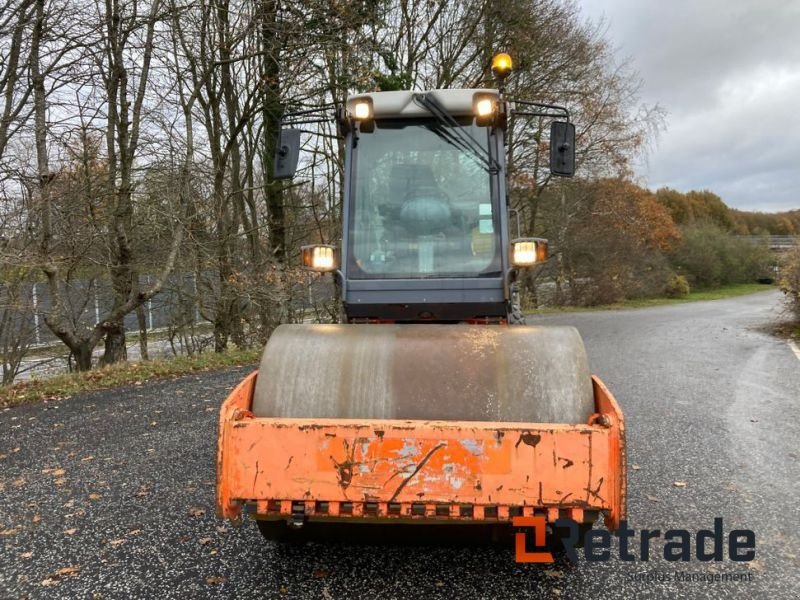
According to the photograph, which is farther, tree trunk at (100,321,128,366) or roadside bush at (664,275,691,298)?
roadside bush at (664,275,691,298)

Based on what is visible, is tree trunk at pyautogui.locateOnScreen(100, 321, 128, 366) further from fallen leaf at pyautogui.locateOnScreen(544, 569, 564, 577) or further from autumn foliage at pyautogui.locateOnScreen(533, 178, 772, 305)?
autumn foliage at pyautogui.locateOnScreen(533, 178, 772, 305)

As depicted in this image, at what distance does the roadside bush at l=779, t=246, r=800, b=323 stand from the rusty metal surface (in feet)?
45.4

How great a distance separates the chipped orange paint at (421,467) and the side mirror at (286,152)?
6.71ft

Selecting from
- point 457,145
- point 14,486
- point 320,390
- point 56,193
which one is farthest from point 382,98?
point 56,193

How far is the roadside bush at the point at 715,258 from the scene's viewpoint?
3566 centimetres

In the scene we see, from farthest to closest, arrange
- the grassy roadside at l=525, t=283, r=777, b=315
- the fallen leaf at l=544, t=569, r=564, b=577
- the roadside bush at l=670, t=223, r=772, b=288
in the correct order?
the roadside bush at l=670, t=223, r=772, b=288 < the grassy roadside at l=525, t=283, r=777, b=315 < the fallen leaf at l=544, t=569, r=564, b=577

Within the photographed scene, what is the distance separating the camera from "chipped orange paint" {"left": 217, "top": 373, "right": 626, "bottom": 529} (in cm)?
215

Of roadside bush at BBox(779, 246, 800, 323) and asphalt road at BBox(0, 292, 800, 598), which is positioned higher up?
roadside bush at BBox(779, 246, 800, 323)

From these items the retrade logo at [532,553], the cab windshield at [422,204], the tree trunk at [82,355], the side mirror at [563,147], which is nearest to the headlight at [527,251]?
the cab windshield at [422,204]

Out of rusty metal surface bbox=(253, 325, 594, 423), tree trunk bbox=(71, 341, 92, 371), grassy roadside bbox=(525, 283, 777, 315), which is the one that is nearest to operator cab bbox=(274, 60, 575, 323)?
rusty metal surface bbox=(253, 325, 594, 423)

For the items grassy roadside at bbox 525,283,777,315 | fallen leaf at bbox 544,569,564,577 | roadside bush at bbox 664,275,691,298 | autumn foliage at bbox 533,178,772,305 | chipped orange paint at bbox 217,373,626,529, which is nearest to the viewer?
chipped orange paint at bbox 217,373,626,529

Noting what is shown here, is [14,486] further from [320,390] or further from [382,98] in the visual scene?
[382,98]

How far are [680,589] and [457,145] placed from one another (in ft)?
Result: 9.42

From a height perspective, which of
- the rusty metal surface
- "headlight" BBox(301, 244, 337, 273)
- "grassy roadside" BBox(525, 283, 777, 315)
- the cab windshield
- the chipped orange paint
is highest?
the cab windshield
